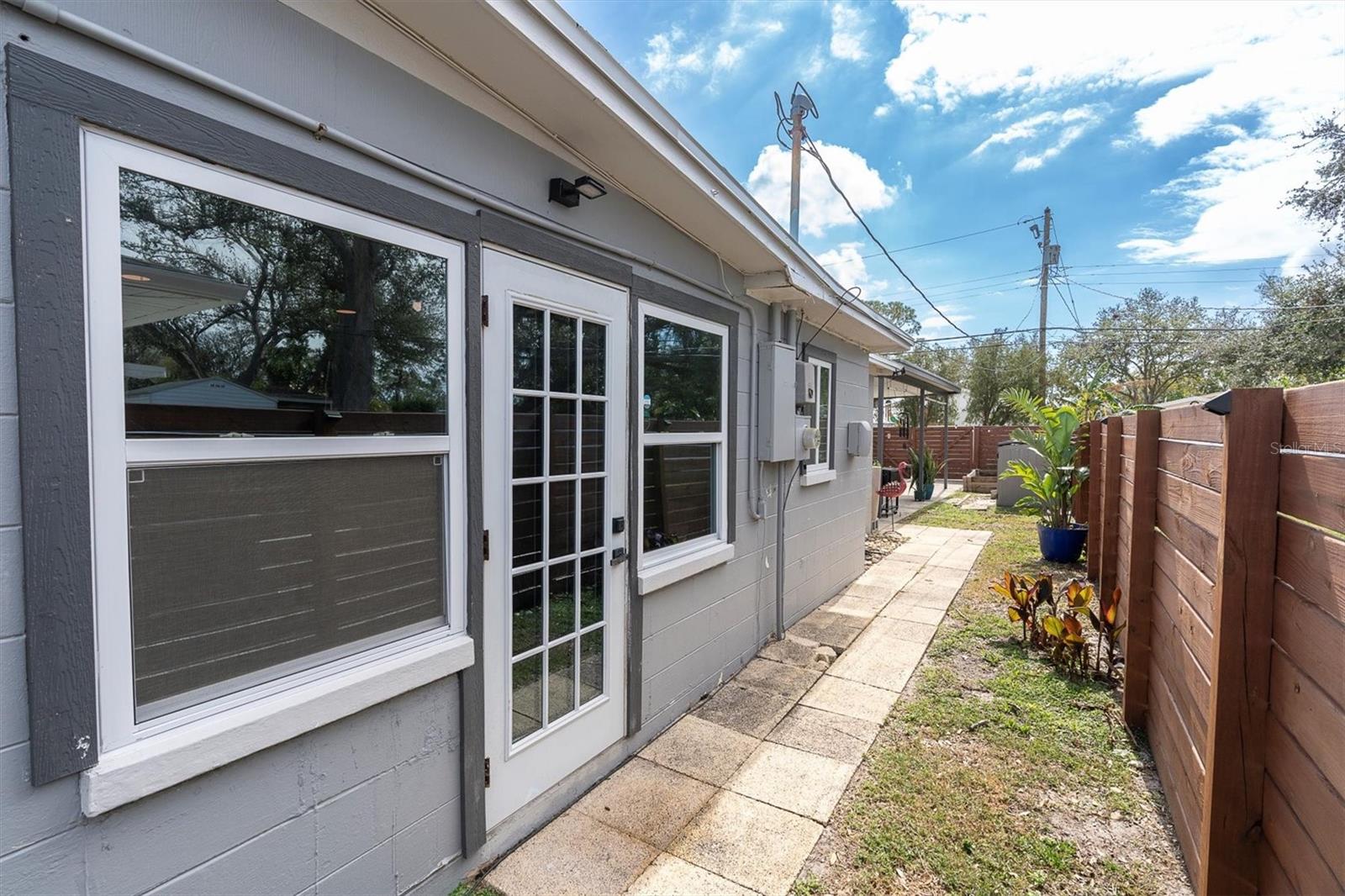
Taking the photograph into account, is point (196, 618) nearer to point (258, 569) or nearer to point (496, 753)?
point (258, 569)

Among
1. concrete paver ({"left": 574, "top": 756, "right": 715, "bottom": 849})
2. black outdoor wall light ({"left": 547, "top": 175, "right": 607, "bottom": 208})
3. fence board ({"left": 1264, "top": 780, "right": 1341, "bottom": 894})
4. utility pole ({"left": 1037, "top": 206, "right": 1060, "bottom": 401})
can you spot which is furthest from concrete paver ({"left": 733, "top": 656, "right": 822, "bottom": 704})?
utility pole ({"left": 1037, "top": 206, "right": 1060, "bottom": 401})

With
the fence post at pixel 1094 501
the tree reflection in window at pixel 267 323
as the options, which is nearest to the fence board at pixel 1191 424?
the tree reflection in window at pixel 267 323

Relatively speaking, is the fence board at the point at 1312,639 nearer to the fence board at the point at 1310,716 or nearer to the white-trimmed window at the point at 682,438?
the fence board at the point at 1310,716

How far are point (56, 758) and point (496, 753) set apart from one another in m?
1.35

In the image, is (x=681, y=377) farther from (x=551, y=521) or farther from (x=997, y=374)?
(x=997, y=374)

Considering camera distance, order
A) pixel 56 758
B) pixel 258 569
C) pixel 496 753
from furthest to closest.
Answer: pixel 496 753
pixel 258 569
pixel 56 758

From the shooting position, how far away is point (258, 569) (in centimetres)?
156

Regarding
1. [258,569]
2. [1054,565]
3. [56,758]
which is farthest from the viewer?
[1054,565]

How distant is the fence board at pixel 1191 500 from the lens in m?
2.06

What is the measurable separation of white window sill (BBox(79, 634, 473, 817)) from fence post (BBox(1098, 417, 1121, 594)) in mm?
4867

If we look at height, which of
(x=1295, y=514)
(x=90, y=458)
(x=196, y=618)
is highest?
(x=90, y=458)

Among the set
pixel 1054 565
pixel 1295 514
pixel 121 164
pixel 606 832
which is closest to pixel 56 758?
pixel 121 164

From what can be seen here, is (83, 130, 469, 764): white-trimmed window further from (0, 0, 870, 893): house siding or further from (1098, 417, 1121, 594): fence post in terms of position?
(1098, 417, 1121, 594): fence post

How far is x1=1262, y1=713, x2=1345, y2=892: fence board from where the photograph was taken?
121 cm
